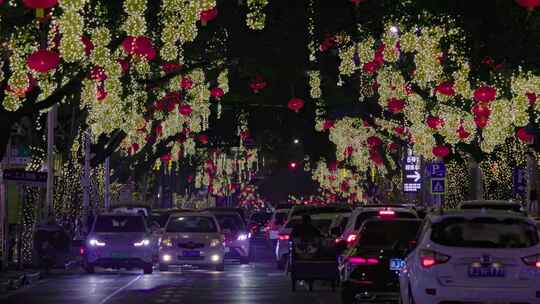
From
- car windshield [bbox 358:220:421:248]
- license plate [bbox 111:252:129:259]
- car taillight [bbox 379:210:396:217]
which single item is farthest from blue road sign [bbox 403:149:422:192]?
car windshield [bbox 358:220:421:248]

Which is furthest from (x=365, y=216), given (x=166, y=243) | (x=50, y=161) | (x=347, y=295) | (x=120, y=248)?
(x=50, y=161)

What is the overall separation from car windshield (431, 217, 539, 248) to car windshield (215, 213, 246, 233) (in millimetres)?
30999

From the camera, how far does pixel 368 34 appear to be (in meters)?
35.9

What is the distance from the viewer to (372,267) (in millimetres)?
26469

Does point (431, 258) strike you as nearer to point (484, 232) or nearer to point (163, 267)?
point (484, 232)

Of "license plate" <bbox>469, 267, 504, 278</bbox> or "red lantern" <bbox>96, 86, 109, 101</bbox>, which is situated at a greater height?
"red lantern" <bbox>96, 86, 109, 101</bbox>

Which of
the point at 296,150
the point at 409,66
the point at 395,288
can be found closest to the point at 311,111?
the point at 409,66

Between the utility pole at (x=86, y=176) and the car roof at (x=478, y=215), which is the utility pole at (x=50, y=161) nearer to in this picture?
the utility pole at (x=86, y=176)

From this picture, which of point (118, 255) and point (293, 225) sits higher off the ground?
point (293, 225)

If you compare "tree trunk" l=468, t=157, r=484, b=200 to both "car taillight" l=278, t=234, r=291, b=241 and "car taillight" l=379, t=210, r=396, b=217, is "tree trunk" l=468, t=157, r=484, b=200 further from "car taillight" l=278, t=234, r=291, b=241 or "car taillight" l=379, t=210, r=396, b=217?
"car taillight" l=379, t=210, r=396, b=217

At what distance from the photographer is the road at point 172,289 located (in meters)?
30.1

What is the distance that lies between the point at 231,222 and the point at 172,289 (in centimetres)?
1716

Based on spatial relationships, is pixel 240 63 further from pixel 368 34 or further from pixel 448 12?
pixel 448 12

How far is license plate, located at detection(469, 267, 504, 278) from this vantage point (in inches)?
785
